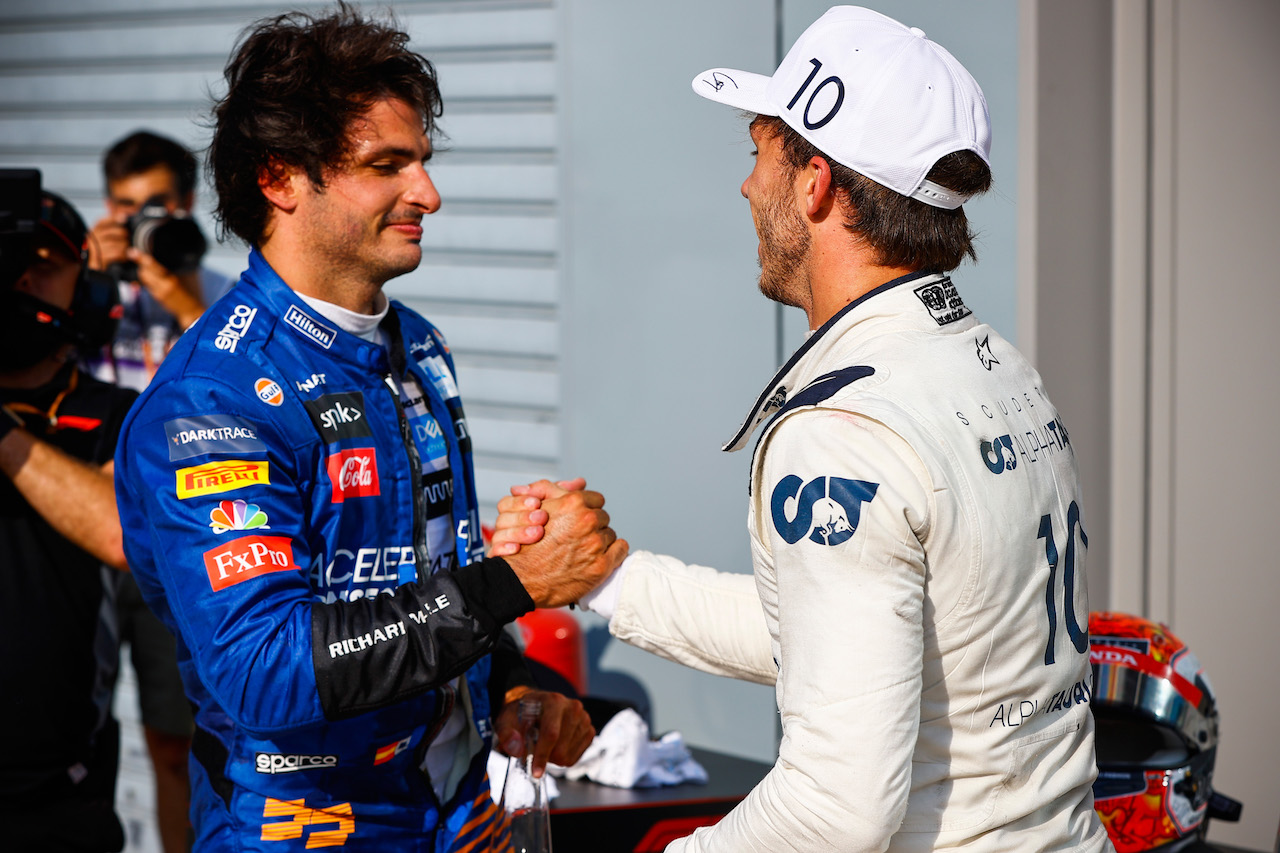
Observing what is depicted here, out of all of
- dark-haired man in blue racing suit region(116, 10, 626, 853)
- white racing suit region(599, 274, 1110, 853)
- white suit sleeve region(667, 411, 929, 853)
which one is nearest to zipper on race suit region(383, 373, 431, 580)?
dark-haired man in blue racing suit region(116, 10, 626, 853)

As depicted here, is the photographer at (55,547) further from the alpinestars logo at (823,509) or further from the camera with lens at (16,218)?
the alpinestars logo at (823,509)

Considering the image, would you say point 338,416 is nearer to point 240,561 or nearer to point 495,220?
point 240,561

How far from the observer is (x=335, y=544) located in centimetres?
191

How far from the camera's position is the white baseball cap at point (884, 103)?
1.54 m

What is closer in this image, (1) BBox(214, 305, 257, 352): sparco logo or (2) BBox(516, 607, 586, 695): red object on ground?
(1) BBox(214, 305, 257, 352): sparco logo

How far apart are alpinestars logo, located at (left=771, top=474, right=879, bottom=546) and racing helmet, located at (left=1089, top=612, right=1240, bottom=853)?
112 cm

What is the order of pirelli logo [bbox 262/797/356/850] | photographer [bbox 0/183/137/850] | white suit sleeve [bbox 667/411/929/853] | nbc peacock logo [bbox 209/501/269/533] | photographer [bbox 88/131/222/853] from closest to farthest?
white suit sleeve [bbox 667/411/929/853] < nbc peacock logo [bbox 209/501/269/533] < pirelli logo [bbox 262/797/356/850] < photographer [bbox 0/183/137/850] < photographer [bbox 88/131/222/853]

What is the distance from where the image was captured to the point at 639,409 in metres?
3.72

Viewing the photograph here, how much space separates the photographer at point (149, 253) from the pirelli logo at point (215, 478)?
239 cm

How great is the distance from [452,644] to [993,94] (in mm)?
2193

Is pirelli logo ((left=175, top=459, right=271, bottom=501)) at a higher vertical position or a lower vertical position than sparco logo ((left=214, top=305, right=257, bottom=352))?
lower

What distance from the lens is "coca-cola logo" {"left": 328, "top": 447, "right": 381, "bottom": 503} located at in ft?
6.26

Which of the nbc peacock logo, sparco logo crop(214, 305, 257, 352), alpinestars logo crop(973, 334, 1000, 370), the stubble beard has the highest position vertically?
the stubble beard

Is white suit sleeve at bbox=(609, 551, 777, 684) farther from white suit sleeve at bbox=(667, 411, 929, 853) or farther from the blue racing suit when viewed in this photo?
white suit sleeve at bbox=(667, 411, 929, 853)
